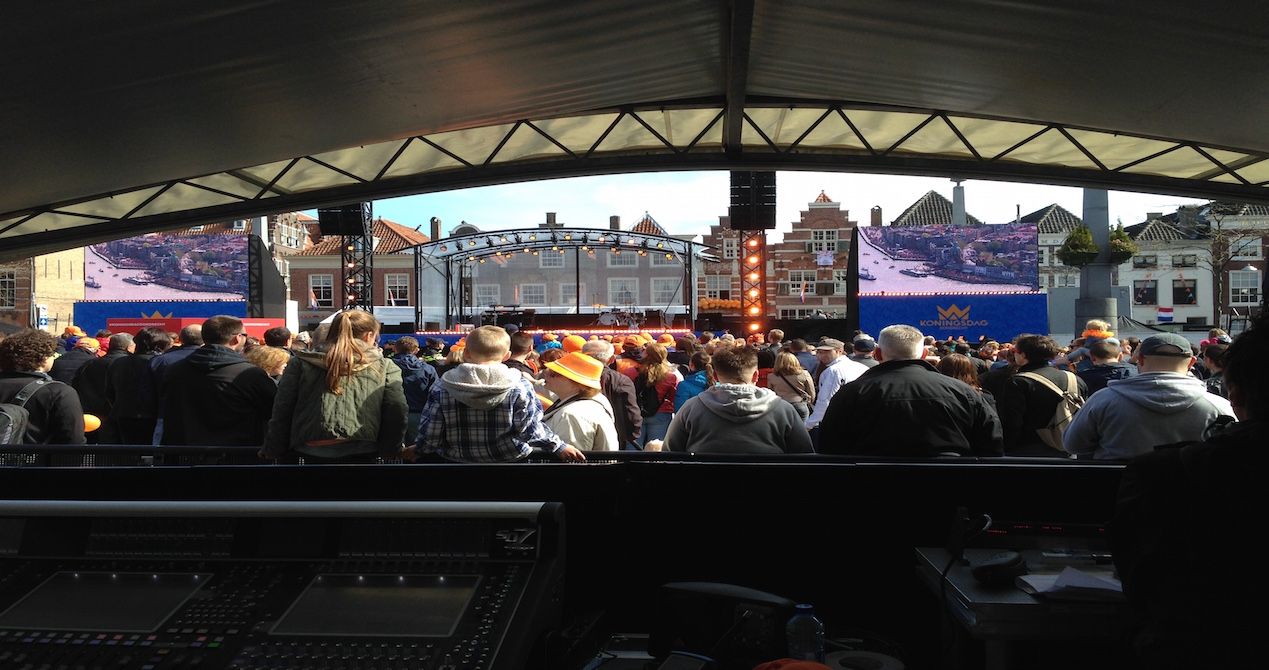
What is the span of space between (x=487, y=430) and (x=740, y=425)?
123 centimetres

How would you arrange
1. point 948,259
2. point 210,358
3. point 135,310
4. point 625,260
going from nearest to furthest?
point 210,358, point 948,259, point 135,310, point 625,260

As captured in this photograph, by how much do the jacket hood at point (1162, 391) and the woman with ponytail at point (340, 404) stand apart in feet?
11.8

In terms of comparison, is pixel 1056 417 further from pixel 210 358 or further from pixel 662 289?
pixel 662 289

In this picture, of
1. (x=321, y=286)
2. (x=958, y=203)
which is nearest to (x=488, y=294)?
(x=321, y=286)

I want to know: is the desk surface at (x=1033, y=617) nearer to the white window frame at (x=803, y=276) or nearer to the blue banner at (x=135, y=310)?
the blue banner at (x=135, y=310)

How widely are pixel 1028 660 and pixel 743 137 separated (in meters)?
8.07

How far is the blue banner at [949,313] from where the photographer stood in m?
19.3

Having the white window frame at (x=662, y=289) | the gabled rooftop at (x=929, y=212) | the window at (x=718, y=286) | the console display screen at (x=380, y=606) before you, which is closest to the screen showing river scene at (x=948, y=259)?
the console display screen at (x=380, y=606)

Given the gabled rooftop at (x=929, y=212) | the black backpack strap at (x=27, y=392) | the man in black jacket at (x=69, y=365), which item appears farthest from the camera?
the gabled rooftop at (x=929, y=212)

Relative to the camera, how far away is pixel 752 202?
14.4m

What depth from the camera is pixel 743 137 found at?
30.0 ft

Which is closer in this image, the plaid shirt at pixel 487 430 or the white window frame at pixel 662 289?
the plaid shirt at pixel 487 430

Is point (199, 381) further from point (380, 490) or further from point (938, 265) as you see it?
point (938, 265)

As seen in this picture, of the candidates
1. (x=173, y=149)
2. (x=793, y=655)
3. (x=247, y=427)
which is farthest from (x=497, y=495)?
(x=173, y=149)
